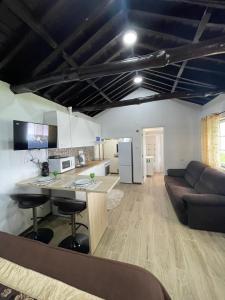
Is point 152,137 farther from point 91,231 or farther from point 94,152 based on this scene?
point 91,231

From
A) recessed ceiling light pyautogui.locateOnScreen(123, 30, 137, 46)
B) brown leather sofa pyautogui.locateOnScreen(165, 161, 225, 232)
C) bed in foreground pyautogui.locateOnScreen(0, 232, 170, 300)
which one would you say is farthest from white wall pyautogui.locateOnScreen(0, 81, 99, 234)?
brown leather sofa pyautogui.locateOnScreen(165, 161, 225, 232)

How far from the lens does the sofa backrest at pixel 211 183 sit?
289cm

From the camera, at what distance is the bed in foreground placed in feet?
2.94

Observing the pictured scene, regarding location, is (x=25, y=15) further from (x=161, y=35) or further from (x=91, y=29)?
(x=161, y=35)

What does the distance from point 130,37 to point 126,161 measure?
13.3ft

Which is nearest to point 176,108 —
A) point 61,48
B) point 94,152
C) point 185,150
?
point 185,150

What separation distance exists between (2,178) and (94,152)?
3948 mm

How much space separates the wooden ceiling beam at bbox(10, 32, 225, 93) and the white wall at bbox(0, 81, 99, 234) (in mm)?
269

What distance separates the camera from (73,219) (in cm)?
237

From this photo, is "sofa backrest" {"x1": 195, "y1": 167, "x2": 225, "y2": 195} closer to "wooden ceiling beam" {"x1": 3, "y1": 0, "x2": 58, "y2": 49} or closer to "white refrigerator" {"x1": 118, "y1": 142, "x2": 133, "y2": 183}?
"white refrigerator" {"x1": 118, "y1": 142, "x2": 133, "y2": 183}

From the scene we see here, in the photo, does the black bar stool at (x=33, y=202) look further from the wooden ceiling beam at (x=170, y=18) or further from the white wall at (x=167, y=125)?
the white wall at (x=167, y=125)

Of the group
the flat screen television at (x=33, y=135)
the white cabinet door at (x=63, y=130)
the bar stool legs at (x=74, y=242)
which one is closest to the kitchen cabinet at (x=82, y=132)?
the white cabinet door at (x=63, y=130)

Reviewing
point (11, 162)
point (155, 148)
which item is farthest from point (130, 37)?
point (155, 148)

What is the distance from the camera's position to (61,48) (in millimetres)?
2203
